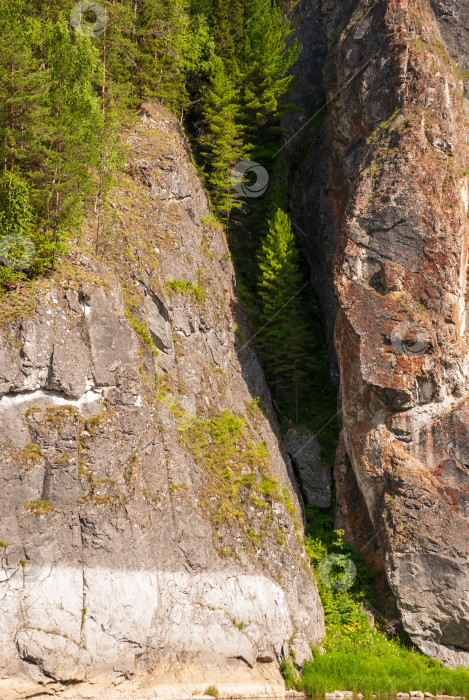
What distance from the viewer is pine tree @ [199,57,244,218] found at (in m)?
28.0

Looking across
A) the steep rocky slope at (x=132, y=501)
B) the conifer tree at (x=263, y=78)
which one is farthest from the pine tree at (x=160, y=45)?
the steep rocky slope at (x=132, y=501)

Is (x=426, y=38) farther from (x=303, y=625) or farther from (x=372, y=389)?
(x=303, y=625)

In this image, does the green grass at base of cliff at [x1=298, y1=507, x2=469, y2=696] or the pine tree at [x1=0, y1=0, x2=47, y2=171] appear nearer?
the green grass at base of cliff at [x1=298, y1=507, x2=469, y2=696]

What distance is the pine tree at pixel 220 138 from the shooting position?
91.8 ft

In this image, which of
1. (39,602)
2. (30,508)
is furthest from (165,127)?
(39,602)

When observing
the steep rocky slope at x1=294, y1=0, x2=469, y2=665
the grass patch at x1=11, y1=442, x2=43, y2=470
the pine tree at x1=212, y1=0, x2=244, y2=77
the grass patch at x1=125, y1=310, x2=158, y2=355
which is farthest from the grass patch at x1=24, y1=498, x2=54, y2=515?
the pine tree at x1=212, y1=0, x2=244, y2=77

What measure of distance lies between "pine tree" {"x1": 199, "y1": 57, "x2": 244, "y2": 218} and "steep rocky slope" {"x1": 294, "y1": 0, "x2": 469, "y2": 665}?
4472 mm

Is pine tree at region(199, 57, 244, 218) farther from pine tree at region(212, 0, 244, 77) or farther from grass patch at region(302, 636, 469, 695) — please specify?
grass patch at region(302, 636, 469, 695)

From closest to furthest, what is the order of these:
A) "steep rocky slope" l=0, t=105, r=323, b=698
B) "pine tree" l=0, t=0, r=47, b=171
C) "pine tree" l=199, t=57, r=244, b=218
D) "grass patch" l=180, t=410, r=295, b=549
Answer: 1. "steep rocky slope" l=0, t=105, r=323, b=698
2. "pine tree" l=0, t=0, r=47, b=171
3. "grass patch" l=180, t=410, r=295, b=549
4. "pine tree" l=199, t=57, r=244, b=218

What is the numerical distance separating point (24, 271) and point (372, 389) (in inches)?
460

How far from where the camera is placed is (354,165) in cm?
2612

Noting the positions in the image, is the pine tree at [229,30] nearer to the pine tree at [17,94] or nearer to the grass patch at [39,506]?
the pine tree at [17,94]

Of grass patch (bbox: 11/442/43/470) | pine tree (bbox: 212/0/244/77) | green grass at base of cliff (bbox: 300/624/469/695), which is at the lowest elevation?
green grass at base of cliff (bbox: 300/624/469/695)

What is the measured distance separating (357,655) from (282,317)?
40.9 feet
